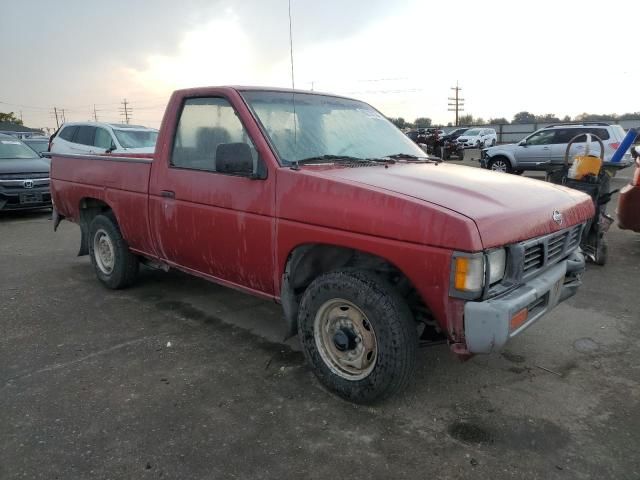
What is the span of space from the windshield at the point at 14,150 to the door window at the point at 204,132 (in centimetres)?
851

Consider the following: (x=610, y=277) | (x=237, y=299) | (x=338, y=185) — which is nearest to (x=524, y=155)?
(x=610, y=277)

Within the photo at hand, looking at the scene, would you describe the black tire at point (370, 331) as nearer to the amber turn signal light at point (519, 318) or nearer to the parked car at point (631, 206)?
the amber turn signal light at point (519, 318)

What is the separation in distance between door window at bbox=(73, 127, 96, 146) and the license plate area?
297cm

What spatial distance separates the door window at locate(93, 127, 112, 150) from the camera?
475 inches

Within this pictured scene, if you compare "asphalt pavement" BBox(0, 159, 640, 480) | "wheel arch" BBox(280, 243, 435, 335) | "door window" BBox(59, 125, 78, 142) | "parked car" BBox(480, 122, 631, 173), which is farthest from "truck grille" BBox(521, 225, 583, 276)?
"door window" BBox(59, 125, 78, 142)

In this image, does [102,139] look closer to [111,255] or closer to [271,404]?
[111,255]

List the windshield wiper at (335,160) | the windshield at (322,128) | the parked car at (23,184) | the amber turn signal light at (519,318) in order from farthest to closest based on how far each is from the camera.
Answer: the parked car at (23,184), the windshield at (322,128), the windshield wiper at (335,160), the amber turn signal light at (519,318)

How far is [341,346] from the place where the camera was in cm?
306

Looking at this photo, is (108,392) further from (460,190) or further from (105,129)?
(105,129)

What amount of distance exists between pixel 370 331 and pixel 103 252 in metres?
3.52

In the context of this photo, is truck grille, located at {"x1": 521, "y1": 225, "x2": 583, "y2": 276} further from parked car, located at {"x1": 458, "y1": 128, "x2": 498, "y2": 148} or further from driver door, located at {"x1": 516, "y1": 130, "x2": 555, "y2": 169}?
parked car, located at {"x1": 458, "y1": 128, "x2": 498, "y2": 148}

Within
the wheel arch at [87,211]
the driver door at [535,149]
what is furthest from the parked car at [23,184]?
the driver door at [535,149]

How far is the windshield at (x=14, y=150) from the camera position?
10.8m

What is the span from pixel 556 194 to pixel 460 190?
85 centimetres
